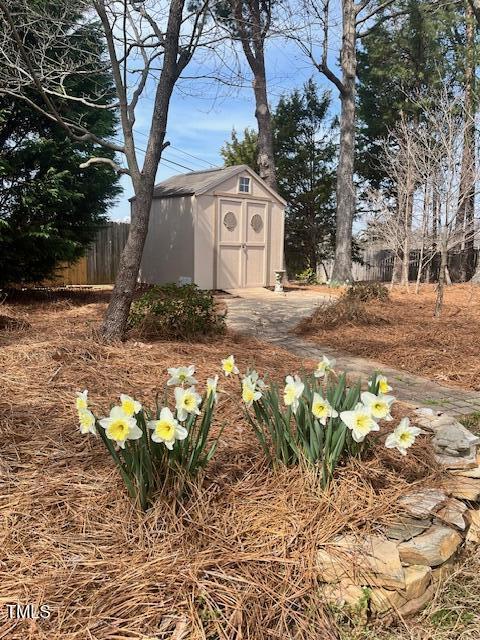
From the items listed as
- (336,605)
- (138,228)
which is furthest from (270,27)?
(336,605)

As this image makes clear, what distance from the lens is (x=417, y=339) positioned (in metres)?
5.38

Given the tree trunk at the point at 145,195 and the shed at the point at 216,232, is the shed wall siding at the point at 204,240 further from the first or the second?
the tree trunk at the point at 145,195

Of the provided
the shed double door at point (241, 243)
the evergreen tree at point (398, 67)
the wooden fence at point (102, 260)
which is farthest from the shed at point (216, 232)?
the evergreen tree at point (398, 67)

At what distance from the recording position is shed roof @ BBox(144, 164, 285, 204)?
35.4 ft

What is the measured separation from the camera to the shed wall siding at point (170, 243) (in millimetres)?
10750

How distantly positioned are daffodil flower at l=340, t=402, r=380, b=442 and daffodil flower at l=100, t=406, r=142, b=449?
76 centimetres

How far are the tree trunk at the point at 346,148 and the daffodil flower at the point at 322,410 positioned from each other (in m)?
12.0

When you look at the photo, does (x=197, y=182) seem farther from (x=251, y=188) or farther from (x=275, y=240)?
(x=275, y=240)

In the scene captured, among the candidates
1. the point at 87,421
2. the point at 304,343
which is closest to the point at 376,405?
the point at 87,421

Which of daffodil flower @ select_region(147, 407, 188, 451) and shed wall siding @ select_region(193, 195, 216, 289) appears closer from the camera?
daffodil flower @ select_region(147, 407, 188, 451)

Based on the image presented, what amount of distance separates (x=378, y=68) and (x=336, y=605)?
18.5 metres

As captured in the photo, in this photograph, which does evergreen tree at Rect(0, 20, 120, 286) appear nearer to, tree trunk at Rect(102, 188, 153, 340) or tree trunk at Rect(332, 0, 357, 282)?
tree trunk at Rect(102, 188, 153, 340)

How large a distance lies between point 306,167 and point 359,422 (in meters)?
16.8

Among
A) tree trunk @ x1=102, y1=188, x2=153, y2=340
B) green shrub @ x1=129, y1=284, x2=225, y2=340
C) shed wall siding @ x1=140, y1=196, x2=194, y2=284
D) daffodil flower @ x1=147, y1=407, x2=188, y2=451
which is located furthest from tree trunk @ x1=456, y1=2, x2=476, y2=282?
daffodil flower @ x1=147, y1=407, x2=188, y2=451
